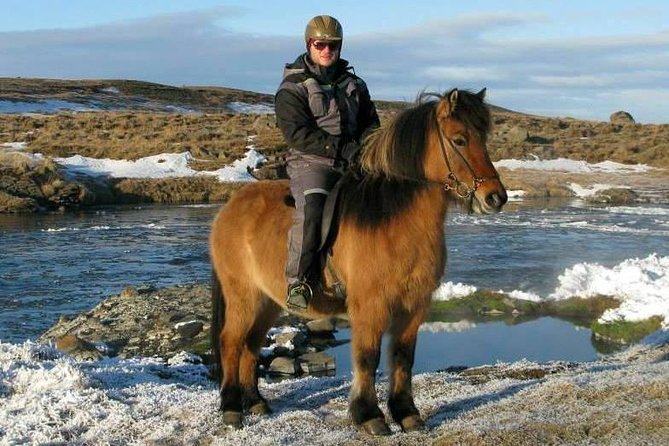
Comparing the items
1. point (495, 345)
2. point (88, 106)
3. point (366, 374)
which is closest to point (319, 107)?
point (366, 374)

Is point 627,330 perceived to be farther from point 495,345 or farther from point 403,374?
point 403,374

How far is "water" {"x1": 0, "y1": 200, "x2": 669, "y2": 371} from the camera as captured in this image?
13.7m

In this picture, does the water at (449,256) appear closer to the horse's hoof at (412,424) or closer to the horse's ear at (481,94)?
the horse's hoof at (412,424)

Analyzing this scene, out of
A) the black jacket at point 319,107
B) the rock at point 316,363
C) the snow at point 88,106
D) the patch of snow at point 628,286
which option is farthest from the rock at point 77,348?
the snow at point 88,106

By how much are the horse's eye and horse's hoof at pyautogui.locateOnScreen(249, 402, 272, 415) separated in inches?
127

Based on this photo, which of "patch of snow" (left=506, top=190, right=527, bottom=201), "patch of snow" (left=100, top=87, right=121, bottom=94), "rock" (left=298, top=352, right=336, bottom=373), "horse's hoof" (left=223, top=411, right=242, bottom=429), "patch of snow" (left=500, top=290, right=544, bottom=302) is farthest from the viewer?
"patch of snow" (left=100, top=87, right=121, bottom=94)

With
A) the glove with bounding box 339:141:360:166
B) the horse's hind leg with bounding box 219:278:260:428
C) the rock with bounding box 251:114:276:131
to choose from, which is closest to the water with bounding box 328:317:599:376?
the horse's hind leg with bounding box 219:278:260:428

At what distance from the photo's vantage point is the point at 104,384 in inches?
344

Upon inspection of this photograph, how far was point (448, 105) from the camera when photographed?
229 inches

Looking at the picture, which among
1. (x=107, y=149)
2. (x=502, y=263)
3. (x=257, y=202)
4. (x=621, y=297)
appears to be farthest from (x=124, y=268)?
(x=107, y=149)

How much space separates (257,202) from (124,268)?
14.6 m

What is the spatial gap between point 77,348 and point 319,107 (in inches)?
295

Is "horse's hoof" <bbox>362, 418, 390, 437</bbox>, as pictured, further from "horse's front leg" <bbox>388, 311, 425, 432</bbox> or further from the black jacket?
the black jacket

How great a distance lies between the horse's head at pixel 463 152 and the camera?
559cm
